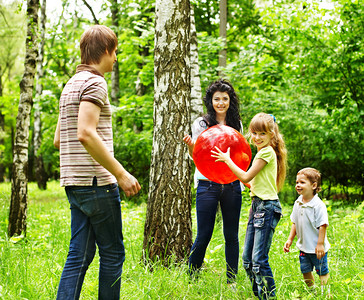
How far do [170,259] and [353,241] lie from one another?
8.57ft

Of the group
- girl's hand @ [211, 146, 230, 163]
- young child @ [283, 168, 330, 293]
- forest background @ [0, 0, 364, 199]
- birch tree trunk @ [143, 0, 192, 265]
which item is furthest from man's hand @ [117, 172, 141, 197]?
forest background @ [0, 0, 364, 199]

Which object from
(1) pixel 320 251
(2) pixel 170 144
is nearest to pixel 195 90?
(2) pixel 170 144

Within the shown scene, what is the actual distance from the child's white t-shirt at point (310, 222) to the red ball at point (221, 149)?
0.69m

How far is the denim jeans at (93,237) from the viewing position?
2.25 m

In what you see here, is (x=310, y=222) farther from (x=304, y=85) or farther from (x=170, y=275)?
(x=304, y=85)

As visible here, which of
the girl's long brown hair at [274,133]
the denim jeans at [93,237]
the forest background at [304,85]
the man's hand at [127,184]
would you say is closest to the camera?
the man's hand at [127,184]

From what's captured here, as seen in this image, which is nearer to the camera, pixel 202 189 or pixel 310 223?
pixel 310 223

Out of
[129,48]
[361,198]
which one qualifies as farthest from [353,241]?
[129,48]

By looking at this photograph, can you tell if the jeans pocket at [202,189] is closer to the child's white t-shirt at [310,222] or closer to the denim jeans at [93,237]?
the child's white t-shirt at [310,222]

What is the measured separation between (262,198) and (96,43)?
1709 millimetres

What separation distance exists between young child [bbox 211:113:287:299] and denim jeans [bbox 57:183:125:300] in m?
1.07

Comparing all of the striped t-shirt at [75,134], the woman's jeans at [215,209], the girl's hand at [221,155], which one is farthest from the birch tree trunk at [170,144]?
the striped t-shirt at [75,134]

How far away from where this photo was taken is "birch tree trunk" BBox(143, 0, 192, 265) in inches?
148

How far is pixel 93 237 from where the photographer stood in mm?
2371
